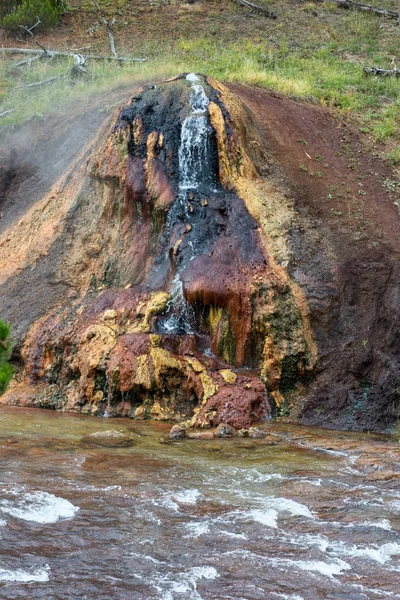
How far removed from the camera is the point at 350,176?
1562 centimetres

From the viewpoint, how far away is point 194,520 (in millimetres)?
6414

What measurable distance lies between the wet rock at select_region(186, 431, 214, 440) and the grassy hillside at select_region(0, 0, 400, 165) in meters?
9.97

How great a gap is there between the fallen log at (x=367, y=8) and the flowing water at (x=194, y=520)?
2263 cm

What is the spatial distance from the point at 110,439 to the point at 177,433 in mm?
954

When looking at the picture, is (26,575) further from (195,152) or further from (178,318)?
(195,152)

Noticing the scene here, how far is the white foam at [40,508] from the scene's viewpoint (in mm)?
6277

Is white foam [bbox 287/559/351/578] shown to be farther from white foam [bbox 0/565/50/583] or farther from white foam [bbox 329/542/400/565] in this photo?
Result: white foam [bbox 0/565/50/583]

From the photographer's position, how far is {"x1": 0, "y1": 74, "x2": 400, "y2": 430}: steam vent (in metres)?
11.0

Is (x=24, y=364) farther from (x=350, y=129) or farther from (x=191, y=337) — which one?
(x=350, y=129)

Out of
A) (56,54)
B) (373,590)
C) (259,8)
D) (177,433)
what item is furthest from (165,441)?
(259,8)

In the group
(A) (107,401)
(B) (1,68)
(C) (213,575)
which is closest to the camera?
(C) (213,575)

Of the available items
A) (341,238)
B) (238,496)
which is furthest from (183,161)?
(238,496)

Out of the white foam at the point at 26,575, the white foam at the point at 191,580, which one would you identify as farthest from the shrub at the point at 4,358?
the white foam at the point at 191,580

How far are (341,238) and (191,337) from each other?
3.74 metres
